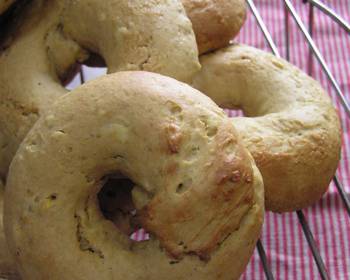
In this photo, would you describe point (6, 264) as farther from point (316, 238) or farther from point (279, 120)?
point (316, 238)

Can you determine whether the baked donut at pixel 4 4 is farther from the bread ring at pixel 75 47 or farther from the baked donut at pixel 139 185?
the baked donut at pixel 139 185

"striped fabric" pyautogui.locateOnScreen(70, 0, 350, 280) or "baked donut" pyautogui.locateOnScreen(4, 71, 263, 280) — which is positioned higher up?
"baked donut" pyautogui.locateOnScreen(4, 71, 263, 280)

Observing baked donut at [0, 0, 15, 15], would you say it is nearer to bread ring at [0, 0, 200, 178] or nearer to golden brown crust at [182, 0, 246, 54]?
bread ring at [0, 0, 200, 178]

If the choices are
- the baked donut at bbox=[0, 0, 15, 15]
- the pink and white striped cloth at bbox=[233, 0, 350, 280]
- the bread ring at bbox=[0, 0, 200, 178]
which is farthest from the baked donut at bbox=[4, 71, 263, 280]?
the pink and white striped cloth at bbox=[233, 0, 350, 280]

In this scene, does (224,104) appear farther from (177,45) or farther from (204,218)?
(204,218)

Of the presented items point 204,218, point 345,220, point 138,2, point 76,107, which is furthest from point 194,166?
point 345,220

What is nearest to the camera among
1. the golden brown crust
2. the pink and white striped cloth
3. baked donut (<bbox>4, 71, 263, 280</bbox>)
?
baked donut (<bbox>4, 71, 263, 280</bbox>)

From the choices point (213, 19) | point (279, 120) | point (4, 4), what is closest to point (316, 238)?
point (279, 120)

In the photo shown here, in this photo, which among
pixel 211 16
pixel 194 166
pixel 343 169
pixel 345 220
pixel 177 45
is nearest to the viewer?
pixel 194 166
